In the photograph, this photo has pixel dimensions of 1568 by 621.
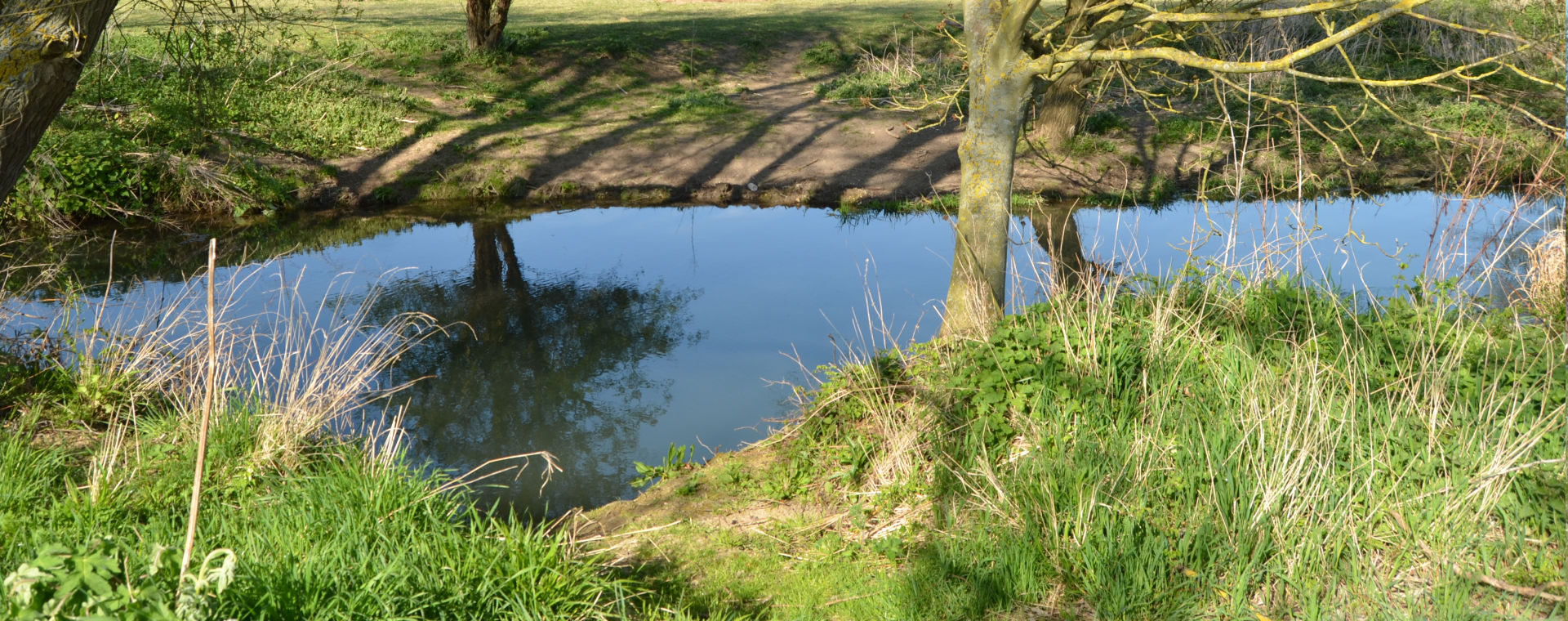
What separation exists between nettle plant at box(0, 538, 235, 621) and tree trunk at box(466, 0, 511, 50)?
51.8 feet

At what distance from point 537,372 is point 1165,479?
485 cm

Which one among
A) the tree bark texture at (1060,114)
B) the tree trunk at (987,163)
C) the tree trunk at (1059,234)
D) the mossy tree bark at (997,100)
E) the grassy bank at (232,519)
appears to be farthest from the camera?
the tree bark texture at (1060,114)

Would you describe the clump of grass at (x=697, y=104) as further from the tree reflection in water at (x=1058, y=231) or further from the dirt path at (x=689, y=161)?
the tree reflection in water at (x=1058, y=231)

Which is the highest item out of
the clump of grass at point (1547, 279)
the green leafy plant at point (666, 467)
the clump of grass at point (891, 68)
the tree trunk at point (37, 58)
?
the tree trunk at point (37, 58)

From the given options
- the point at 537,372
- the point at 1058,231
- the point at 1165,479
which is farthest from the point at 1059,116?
the point at 1165,479

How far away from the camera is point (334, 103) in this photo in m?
14.8

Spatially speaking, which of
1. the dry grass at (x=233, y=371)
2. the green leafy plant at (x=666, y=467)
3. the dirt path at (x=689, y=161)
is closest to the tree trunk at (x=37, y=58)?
the dry grass at (x=233, y=371)

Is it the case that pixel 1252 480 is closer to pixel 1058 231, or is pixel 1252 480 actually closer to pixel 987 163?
pixel 987 163

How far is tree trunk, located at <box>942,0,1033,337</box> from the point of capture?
612 cm

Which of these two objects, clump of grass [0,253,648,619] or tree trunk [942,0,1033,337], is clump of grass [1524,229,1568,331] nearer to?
tree trunk [942,0,1033,337]

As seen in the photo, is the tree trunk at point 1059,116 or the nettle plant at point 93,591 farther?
the tree trunk at point 1059,116

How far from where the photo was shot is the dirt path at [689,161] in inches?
527

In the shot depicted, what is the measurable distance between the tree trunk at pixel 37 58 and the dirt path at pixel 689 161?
304 inches

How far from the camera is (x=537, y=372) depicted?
25.7 ft
